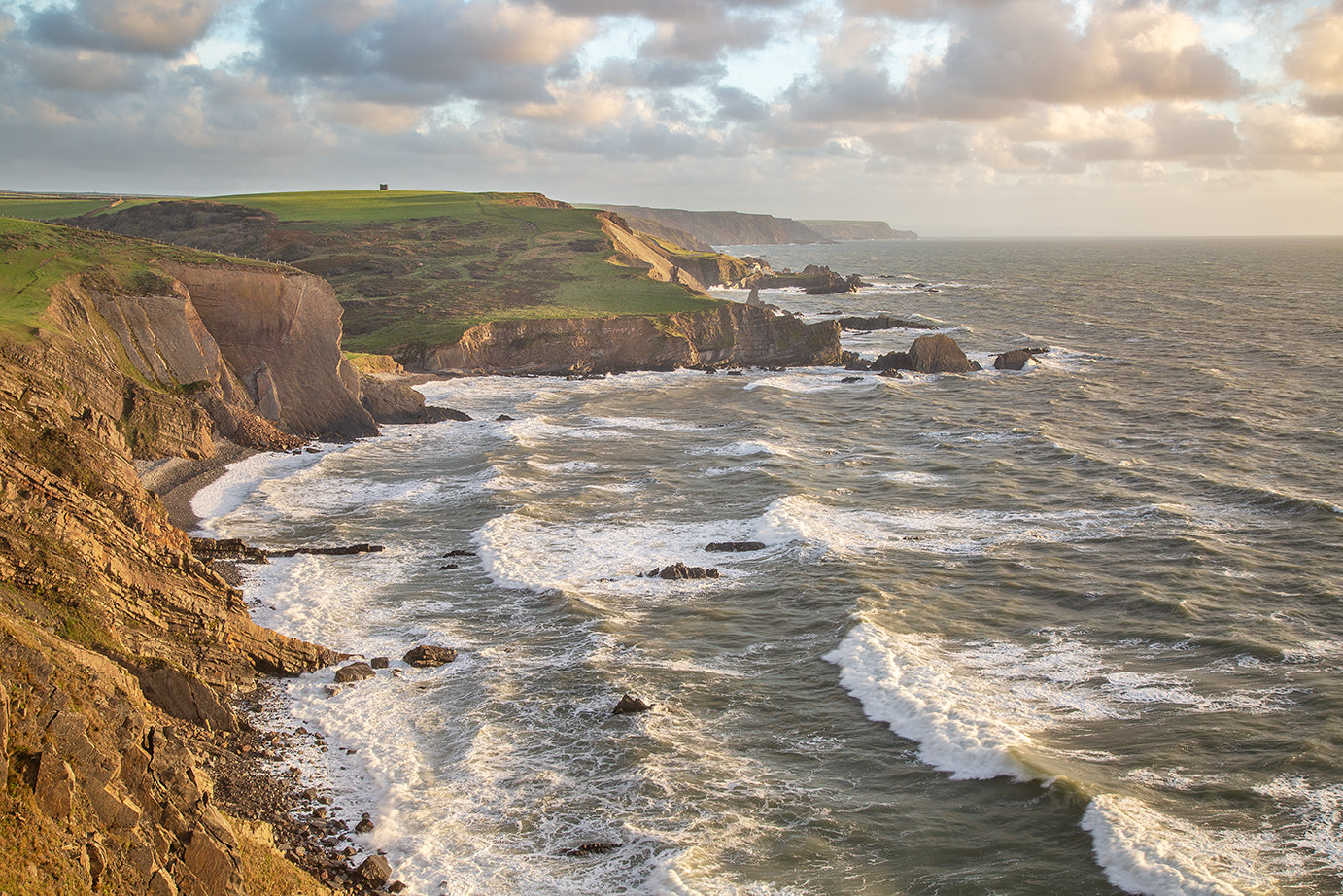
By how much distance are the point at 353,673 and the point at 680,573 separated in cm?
998

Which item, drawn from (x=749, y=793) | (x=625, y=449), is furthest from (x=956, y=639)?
(x=625, y=449)

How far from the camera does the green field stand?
3300 centimetres

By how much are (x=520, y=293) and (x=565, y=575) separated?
48.3 meters

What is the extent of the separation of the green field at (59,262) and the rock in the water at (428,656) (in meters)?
17.4

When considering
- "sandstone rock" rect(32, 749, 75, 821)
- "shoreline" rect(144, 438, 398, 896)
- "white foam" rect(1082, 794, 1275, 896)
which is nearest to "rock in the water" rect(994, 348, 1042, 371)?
"white foam" rect(1082, 794, 1275, 896)

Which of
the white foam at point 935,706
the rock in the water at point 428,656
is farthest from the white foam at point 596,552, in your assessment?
the white foam at point 935,706

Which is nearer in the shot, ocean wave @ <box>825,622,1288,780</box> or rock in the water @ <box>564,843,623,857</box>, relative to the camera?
rock in the water @ <box>564,843,623,857</box>

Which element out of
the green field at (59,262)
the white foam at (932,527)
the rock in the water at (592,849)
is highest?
the green field at (59,262)

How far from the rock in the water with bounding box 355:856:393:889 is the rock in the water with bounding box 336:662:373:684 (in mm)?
6726

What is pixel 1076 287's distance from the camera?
141 meters

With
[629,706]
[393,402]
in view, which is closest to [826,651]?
[629,706]

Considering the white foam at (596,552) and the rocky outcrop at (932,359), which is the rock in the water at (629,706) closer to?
the white foam at (596,552)

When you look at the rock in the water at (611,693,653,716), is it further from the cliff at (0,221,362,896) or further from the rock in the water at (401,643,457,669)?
the cliff at (0,221,362,896)

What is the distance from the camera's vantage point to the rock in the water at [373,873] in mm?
14859
